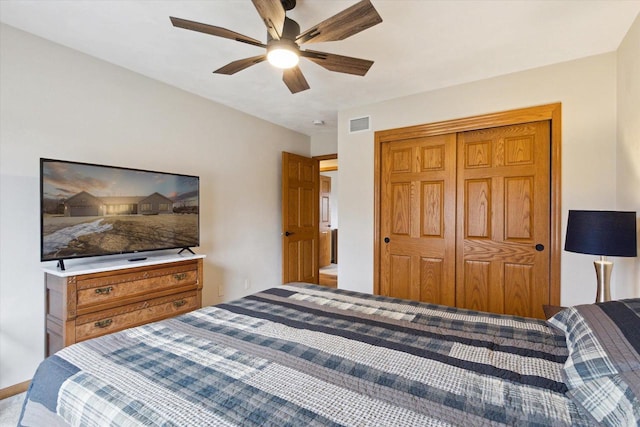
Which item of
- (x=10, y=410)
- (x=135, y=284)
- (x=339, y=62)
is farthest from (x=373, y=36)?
(x=10, y=410)

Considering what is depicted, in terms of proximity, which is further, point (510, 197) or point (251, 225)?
point (251, 225)

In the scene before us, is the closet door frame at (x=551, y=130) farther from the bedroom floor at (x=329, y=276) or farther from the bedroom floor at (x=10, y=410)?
the bedroom floor at (x=10, y=410)

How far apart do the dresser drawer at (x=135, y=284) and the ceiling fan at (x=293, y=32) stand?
1.69 meters

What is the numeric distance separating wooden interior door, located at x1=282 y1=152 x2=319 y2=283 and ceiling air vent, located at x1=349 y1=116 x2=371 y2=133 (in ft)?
3.59

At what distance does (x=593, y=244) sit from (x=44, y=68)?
12.6 feet

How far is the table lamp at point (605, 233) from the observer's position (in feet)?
5.49

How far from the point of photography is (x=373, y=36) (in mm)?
2189

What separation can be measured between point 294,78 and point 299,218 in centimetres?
266

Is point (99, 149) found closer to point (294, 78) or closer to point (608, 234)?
point (294, 78)

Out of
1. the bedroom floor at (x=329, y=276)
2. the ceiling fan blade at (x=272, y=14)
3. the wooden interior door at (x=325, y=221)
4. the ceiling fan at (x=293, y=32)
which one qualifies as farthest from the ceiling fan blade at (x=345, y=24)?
the wooden interior door at (x=325, y=221)

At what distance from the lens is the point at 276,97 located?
3.32 m

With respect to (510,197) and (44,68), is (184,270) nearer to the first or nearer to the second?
(44,68)

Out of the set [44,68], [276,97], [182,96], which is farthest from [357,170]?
[44,68]

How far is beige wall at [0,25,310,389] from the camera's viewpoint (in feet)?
6.95
